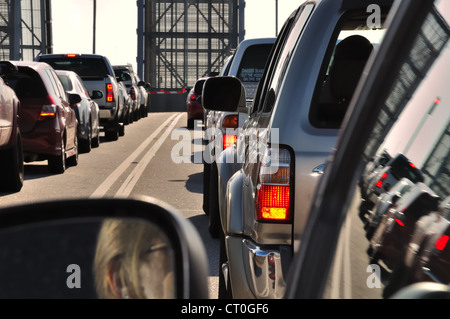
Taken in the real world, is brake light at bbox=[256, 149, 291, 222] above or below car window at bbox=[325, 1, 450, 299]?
below

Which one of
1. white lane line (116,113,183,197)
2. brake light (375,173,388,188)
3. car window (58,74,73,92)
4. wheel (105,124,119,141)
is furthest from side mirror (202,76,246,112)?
wheel (105,124,119,141)

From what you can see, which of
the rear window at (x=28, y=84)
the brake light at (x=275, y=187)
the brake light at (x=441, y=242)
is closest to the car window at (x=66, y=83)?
the rear window at (x=28, y=84)

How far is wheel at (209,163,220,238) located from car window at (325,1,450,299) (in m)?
5.59

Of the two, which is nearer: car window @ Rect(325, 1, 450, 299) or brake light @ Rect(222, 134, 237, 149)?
car window @ Rect(325, 1, 450, 299)

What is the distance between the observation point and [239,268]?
3.77m

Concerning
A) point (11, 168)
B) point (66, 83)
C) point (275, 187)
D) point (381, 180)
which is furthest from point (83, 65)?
point (381, 180)

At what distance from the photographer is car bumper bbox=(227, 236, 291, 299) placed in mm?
3430

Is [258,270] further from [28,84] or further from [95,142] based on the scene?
[95,142]

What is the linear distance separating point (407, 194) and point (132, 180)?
11389 mm

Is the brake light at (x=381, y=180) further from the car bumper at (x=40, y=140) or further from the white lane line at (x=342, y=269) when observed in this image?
the car bumper at (x=40, y=140)

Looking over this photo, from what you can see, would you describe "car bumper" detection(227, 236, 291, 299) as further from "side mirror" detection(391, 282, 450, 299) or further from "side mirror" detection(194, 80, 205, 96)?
"side mirror" detection(194, 80, 205, 96)

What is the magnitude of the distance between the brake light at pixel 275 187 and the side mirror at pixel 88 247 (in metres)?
1.92

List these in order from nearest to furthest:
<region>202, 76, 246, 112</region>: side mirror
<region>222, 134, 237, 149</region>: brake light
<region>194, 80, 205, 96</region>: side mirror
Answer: <region>202, 76, 246, 112</region>: side mirror < <region>222, 134, 237, 149</region>: brake light < <region>194, 80, 205, 96</region>: side mirror

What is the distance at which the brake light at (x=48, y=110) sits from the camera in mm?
12773
